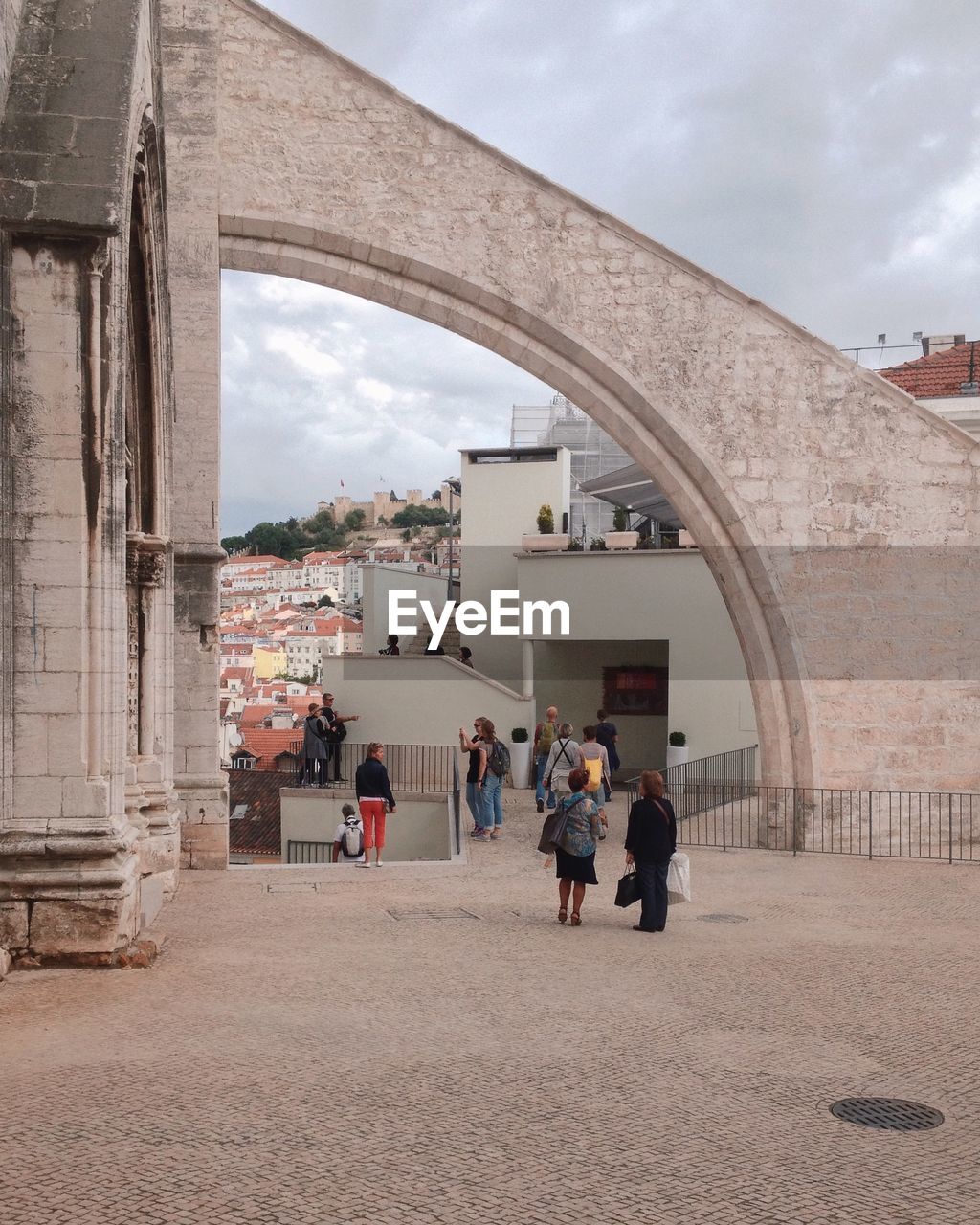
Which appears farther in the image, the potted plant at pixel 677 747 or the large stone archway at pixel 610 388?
the potted plant at pixel 677 747

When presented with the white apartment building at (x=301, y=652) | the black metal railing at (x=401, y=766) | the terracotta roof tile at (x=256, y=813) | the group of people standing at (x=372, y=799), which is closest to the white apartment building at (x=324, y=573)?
the white apartment building at (x=301, y=652)

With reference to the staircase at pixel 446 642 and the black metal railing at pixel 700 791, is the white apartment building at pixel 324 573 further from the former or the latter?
the black metal railing at pixel 700 791

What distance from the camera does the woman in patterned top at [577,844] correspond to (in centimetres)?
853

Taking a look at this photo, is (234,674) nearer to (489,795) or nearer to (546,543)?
(546,543)

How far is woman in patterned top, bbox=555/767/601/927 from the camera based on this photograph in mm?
8531

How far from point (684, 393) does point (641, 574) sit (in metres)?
8.95

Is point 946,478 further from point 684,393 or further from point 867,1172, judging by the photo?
point 867,1172

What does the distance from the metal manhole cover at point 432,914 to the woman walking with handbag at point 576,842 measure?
0.74m

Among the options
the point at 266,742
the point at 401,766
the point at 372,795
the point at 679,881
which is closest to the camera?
the point at 679,881

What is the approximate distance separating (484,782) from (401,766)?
6.69m

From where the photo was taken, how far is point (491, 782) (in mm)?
13875

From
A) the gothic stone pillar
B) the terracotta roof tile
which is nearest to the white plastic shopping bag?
the gothic stone pillar

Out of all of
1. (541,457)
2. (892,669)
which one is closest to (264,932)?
(892,669)

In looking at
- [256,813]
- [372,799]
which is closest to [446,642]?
[256,813]
